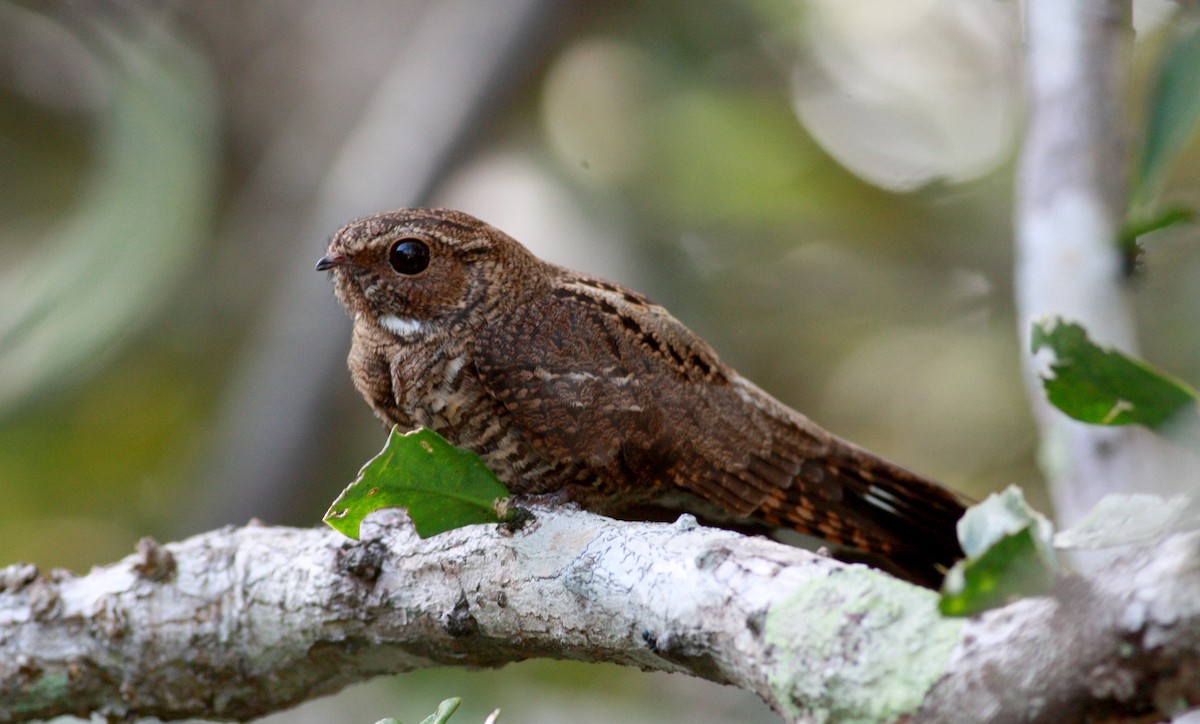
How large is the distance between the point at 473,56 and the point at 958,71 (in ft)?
8.11

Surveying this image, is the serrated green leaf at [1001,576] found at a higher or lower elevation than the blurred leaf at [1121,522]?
lower

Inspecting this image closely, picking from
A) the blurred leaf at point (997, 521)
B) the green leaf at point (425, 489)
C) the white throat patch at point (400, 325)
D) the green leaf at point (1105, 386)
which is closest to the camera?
the blurred leaf at point (997, 521)

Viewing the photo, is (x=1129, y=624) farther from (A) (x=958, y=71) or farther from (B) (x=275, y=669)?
(A) (x=958, y=71)

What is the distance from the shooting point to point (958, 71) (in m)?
5.84

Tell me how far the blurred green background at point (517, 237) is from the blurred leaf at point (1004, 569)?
3.25 meters

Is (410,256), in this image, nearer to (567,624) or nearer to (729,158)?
(567,624)

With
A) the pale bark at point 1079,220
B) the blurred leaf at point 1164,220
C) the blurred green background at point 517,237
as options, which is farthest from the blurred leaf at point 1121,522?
the blurred green background at point 517,237

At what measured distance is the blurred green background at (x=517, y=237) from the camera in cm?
475

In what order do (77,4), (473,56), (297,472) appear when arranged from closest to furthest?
(297,472), (473,56), (77,4)

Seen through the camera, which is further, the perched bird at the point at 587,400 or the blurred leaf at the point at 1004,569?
the perched bird at the point at 587,400

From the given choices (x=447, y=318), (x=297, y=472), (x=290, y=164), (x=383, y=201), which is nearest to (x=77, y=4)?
(x=290, y=164)

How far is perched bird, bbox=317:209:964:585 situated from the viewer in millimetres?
2422

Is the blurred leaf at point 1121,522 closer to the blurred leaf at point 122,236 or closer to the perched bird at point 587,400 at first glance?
the perched bird at point 587,400

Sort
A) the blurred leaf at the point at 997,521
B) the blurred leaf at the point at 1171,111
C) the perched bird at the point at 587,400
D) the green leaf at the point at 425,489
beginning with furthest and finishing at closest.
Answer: the perched bird at the point at 587,400 < the blurred leaf at the point at 1171,111 < the green leaf at the point at 425,489 < the blurred leaf at the point at 997,521
